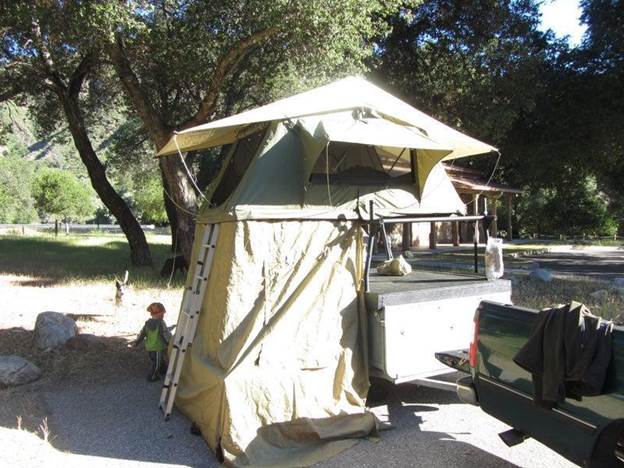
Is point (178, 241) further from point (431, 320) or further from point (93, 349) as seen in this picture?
point (431, 320)

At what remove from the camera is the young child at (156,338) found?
596 cm

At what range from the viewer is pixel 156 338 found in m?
5.96

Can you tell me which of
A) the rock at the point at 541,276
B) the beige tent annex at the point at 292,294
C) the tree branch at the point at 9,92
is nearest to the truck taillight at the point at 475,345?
the beige tent annex at the point at 292,294

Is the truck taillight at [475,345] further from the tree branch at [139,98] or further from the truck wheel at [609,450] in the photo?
the tree branch at [139,98]

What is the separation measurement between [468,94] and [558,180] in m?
9.58

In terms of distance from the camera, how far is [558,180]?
2367 centimetres

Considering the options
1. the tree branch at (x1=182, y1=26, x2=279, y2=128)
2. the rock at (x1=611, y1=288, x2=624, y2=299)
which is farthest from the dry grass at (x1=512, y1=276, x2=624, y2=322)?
the tree branch at (x1=182, y1=26, x2=279, y2=128)

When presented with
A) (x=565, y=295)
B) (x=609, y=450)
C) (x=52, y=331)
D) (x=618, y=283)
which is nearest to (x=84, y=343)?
(x=52, y=331)

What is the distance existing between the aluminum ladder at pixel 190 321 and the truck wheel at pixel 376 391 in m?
1.80

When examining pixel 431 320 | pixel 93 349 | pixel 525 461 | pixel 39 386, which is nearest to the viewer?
pixel 525 461

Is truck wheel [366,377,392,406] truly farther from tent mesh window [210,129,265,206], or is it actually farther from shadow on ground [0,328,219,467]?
tent mesh window [210,129,265,206]

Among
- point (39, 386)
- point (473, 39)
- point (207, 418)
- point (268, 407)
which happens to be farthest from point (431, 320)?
point (473, 39)

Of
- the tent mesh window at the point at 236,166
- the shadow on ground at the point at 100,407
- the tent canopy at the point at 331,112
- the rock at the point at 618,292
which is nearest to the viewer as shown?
the shadow on ground at the point at 100,407

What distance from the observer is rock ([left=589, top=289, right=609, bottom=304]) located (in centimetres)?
918
